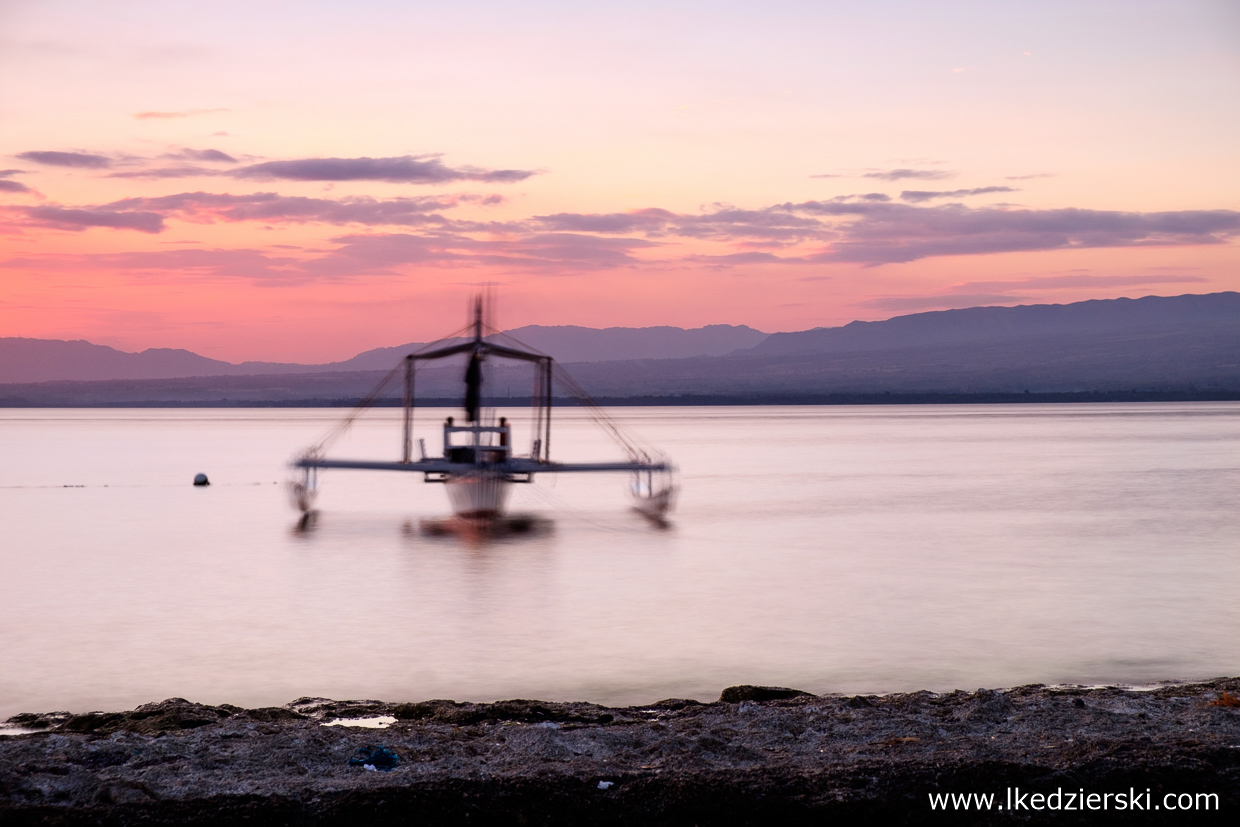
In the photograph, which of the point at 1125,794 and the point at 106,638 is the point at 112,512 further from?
the point at 1125,794

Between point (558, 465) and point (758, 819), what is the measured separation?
28979mm

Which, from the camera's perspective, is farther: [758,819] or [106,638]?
[106,638]

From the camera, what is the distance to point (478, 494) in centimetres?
3706

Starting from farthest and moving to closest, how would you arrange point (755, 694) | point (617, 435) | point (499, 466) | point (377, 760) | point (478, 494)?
point (617, 435) < point (478, 494) < point (499, 466) < point (755, 694) < point (377, 760)

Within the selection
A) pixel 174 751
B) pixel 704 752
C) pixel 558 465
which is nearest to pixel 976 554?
pixel 558 465

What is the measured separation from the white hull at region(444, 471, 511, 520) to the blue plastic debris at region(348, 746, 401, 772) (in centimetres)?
2698

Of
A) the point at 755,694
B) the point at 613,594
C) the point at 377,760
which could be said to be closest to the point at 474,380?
the point at 613,594

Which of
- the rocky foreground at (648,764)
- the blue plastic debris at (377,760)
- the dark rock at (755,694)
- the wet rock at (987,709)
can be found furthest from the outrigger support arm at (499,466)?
the blue plastic debris at (377,760)

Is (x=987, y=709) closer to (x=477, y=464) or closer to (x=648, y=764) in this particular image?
(x=648, y=764)

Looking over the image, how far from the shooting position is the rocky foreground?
26.4 ft

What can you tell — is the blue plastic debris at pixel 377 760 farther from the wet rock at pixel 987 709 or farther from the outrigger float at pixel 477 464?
the outrigger float at pixel 477 464

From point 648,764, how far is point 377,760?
2112 millimetres

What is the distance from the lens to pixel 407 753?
984 cm

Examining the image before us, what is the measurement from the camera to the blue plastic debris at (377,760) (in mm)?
9383
